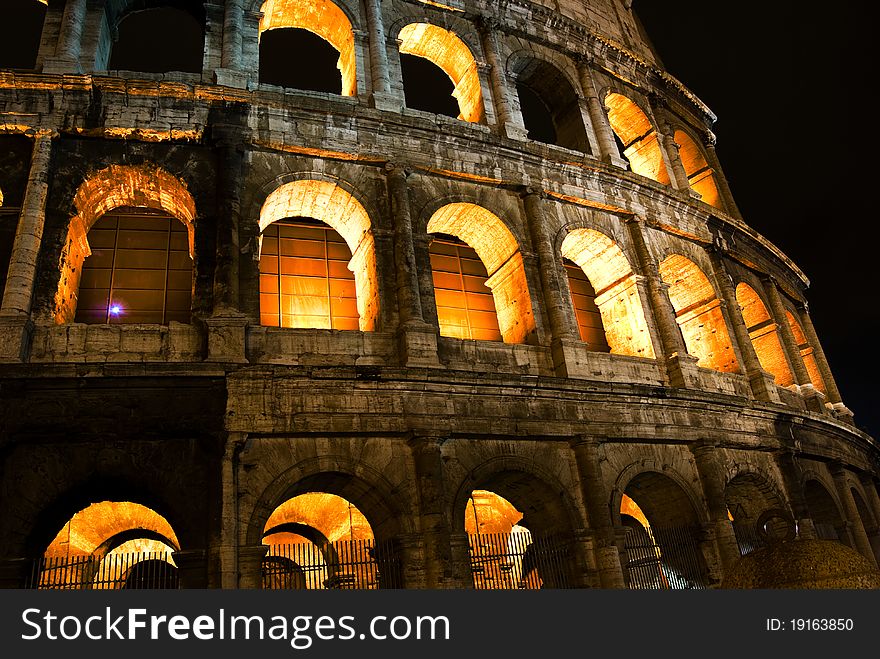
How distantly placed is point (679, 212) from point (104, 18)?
1119 centimetres

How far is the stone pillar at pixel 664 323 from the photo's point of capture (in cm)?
1100

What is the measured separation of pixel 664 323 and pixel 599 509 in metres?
4.04

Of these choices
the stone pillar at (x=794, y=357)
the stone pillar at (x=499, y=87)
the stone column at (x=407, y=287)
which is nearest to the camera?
the stone column at (x=407, y=287)

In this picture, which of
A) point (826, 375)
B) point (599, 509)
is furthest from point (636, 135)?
point (599, 509)

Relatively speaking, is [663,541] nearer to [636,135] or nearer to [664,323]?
[664,323]

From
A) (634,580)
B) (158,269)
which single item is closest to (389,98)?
(158,269)

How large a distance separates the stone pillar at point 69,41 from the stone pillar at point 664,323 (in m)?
9.74

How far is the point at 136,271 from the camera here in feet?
34.4

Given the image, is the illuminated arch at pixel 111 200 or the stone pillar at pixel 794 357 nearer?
the illuminated arch at pixel 111 200

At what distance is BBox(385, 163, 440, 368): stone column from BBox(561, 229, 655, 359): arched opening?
325 centimetres

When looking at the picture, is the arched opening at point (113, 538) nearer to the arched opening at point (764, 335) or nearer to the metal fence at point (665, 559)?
the metal fence at point (665, 559)

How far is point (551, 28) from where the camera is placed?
1409cm

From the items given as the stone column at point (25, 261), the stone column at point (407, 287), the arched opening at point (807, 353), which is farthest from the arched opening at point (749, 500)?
the stone column at point (25, 261)

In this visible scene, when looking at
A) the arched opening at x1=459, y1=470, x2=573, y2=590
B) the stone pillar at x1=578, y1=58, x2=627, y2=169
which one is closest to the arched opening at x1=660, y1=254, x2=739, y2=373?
the stone pillar at x1=578, y1=58, x2=627, y2=169
